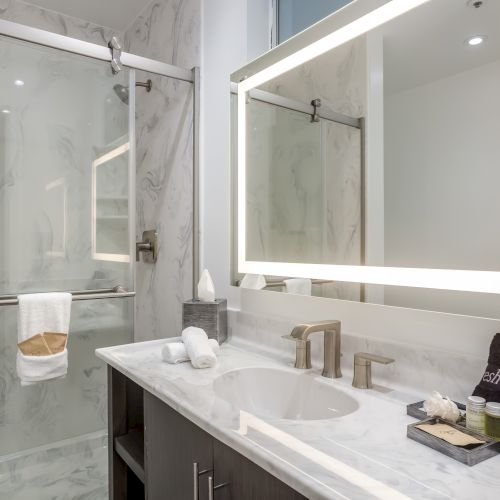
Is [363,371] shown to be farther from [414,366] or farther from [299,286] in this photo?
[299,286]

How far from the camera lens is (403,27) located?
97 cm

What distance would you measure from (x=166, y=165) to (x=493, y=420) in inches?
64.8

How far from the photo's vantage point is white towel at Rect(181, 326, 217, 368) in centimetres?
110

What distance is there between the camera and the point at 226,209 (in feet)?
5.11

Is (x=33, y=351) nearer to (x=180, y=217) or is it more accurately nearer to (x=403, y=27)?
(x=180, y=217)

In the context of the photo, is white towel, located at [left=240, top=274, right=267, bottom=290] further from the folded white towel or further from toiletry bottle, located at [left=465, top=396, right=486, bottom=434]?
toiletry bottle, located at [left=465, top=396, right=486, bottom=434]

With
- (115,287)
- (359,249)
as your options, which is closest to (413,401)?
(359,249)

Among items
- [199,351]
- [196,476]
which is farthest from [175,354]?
[196,476]

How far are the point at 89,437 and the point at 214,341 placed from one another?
38.3 inches

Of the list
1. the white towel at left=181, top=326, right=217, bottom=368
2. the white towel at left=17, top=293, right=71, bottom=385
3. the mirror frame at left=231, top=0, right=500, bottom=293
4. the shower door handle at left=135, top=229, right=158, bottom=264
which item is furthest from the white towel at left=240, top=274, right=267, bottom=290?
the shower door handle at left=135, top=229, right=158, bottom=264

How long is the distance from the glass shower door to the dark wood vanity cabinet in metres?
0.49

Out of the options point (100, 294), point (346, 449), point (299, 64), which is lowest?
point (346, 449)

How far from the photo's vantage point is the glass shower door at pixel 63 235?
1.49 meters

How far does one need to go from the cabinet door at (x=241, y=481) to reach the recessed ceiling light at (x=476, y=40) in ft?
2.91
